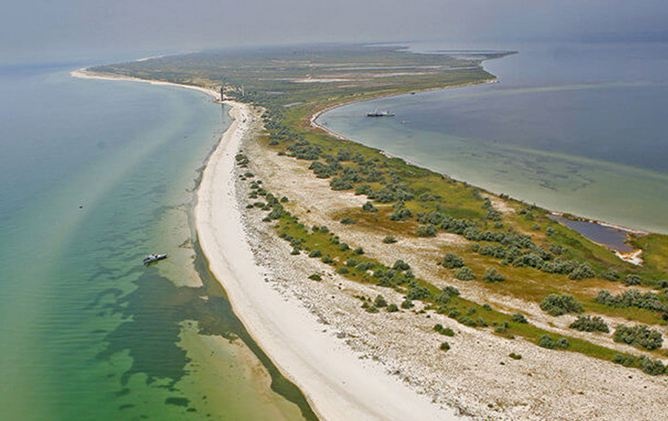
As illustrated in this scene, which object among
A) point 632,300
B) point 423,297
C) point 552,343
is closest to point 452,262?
point 423,297

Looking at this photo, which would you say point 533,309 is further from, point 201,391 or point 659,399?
point 201,391

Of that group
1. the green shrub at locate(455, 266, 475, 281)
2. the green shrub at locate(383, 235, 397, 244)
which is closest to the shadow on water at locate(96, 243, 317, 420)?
the green shrub at locate(383, 235, 397, 244)

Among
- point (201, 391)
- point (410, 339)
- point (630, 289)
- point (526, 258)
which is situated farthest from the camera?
point (526, 258)

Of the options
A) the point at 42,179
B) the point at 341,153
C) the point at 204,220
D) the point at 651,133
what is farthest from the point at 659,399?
the point at 651,133

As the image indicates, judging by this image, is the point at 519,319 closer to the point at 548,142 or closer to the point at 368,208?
the point at 368,208

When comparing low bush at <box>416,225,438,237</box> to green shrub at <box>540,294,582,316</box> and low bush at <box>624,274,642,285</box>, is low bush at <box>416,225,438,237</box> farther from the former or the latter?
low bush at <box>624,274,642,285</box>

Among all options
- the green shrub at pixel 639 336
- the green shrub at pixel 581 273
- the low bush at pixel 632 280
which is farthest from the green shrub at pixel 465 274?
the low bush at pixel 632 280

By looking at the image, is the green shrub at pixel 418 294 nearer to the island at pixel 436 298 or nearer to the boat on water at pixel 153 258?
A: the island at pixel 436 298
